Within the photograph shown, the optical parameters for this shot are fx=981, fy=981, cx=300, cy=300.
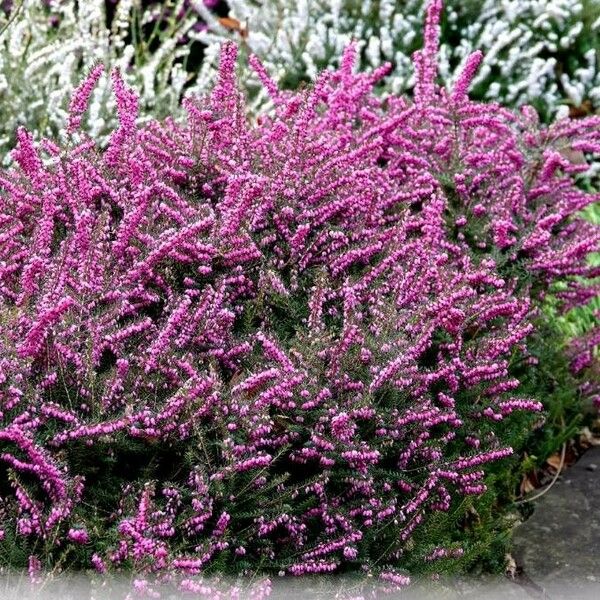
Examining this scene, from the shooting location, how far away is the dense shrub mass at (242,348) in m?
2.11

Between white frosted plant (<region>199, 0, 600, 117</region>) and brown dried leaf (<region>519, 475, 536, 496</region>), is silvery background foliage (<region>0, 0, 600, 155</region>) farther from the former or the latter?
brown dried leaf (<region>519, 475, 536, 496</region>)

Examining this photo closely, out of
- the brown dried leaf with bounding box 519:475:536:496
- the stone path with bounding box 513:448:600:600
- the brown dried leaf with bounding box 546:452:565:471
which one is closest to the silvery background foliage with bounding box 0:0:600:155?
the brown dried leaf with bounding box 546:452:565:471

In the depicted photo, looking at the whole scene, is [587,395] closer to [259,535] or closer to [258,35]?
[259,535]

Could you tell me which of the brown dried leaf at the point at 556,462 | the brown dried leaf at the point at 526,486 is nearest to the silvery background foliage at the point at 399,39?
the brown dried leaf at the point at 556,462

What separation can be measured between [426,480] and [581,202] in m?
1.61

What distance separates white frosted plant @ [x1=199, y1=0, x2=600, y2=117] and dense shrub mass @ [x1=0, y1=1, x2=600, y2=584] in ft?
8.56

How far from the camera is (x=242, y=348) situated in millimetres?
2436

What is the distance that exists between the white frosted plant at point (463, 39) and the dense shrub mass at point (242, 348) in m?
2.61

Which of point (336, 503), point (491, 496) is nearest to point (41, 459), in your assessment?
point (336, 503)

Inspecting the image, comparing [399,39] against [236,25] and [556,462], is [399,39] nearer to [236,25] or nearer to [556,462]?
[236,25]

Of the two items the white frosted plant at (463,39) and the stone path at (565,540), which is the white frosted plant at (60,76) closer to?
the white frosted plant at (463,39)

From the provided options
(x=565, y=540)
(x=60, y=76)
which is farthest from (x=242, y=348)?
(x=60, y=76)

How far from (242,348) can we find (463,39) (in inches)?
160

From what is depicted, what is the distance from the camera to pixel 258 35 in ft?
19.1
